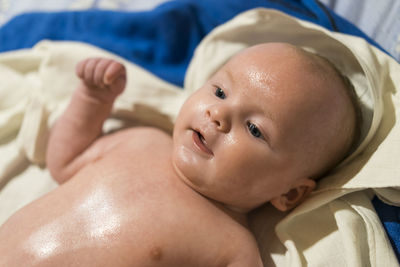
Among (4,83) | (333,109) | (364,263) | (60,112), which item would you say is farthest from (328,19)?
(4,83)

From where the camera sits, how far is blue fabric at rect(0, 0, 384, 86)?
1239 mm

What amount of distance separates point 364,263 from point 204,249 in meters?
0.31

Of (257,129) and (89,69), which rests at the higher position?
(257,129)

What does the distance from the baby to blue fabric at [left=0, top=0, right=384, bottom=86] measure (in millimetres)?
425

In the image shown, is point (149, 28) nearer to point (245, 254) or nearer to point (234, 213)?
point (234, 213)

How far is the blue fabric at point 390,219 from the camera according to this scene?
2.62 feet

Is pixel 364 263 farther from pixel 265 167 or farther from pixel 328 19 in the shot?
pixel 328 19

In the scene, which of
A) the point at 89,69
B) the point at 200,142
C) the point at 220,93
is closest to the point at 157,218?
the point at 200,142

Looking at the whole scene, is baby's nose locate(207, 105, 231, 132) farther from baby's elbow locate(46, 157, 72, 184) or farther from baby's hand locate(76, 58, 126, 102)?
baby's elbow locate(46, 157, 72, 184)

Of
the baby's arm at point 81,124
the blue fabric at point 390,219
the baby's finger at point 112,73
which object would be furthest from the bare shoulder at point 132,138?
the blue fabric at point 390,219

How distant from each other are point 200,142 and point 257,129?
0.39 feet

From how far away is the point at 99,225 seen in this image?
789 millimetres

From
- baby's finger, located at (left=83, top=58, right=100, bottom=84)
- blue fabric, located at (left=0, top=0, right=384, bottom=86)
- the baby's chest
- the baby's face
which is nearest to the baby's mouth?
the baby's face

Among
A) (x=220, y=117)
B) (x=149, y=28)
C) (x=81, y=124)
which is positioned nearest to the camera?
(x=220, y=117)
